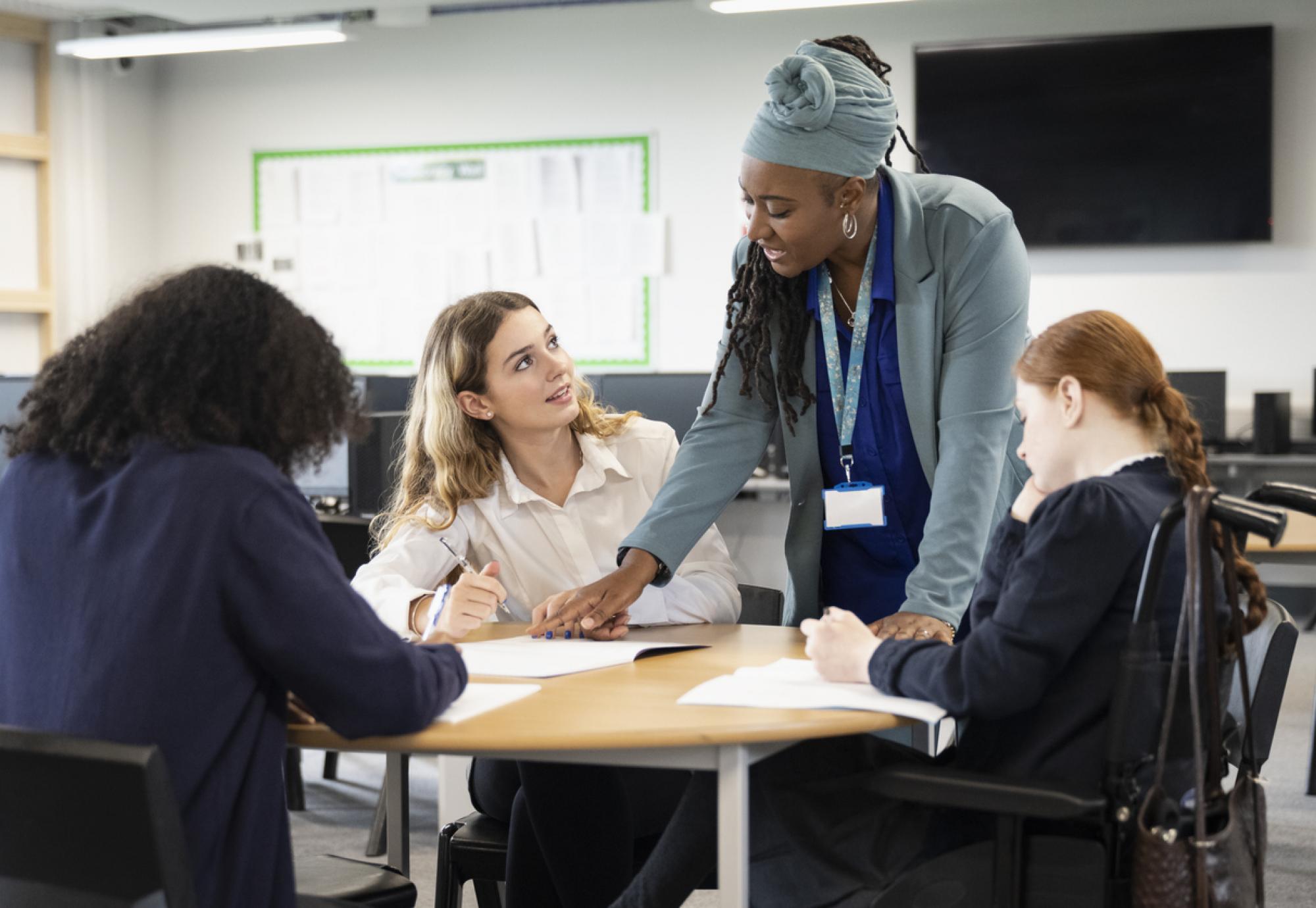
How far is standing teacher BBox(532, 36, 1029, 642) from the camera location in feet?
5.97

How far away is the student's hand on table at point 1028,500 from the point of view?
1602 mm

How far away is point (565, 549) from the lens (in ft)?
7.29

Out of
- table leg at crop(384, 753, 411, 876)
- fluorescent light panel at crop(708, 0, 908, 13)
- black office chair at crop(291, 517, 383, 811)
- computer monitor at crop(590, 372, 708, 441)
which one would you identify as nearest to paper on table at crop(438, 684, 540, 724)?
table leg at crop(384, 753, 411, 876)

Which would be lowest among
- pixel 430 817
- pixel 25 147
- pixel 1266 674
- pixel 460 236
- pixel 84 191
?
pixel 430 817

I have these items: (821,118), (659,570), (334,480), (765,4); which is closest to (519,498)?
(659,570)

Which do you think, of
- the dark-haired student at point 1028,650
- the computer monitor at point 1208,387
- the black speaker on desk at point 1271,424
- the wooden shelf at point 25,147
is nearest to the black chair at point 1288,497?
the dark-haired student at point 1028,650

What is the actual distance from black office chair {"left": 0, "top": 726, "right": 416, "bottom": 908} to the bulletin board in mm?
5713

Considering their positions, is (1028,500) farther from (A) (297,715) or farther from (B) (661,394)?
(B) (661,394)

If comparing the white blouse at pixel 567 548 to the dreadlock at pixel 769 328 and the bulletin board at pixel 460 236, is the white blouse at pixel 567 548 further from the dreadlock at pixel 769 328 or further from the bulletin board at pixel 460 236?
the bulletin board at pixel 460 236

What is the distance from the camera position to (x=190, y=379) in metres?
1.26

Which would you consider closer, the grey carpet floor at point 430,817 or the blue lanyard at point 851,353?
the blue lanyard at point 851,353

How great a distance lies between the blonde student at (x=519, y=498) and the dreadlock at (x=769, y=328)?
10.9 inches

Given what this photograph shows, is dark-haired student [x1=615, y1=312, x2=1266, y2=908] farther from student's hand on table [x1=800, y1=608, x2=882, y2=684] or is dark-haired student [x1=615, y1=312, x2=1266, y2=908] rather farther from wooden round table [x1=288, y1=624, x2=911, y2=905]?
wooden round table [x1=288, y1=624, x2=911, y2=905]

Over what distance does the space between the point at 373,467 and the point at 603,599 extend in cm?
198
